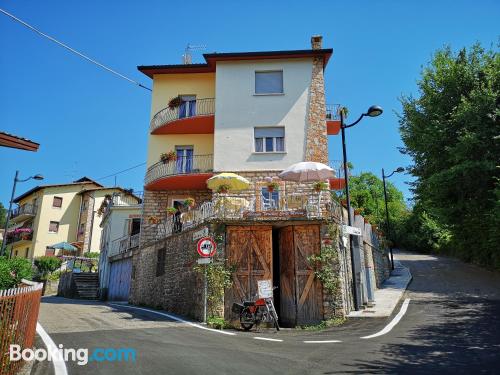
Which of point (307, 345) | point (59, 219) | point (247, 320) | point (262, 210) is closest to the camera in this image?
point (307, 345)

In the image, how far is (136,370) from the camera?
578cm

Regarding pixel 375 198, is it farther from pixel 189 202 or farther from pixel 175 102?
pixel 189 202

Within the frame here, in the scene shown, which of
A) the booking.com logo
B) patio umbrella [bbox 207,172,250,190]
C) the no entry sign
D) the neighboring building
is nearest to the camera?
the booking.com logo

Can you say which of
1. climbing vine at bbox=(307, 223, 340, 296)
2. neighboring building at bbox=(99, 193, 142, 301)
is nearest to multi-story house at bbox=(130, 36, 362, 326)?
climbing vine at bbox=(307, 223, 340, 296)

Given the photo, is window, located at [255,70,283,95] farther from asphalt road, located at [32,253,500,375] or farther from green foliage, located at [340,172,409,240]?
green foliage, located at [340,172,409,240]

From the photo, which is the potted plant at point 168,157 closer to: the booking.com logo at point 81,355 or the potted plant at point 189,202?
the potted plant at point 189,202

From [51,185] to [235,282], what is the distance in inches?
1551

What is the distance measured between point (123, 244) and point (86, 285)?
5550mm

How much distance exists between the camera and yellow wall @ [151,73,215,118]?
21.7 meters

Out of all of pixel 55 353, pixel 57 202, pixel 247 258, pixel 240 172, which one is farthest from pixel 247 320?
pixel 57 202

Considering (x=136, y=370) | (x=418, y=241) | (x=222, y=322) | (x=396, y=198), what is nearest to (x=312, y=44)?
(x=222, y=322)

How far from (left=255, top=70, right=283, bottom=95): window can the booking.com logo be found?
50.2 ft

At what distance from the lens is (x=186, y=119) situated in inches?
790

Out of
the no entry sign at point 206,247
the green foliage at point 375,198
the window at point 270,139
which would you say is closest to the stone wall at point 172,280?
the no entry sign at point 206,247
